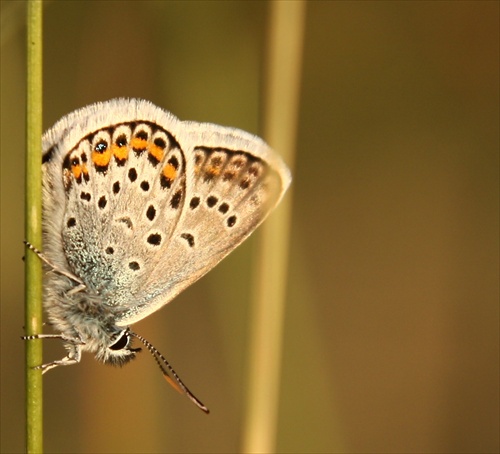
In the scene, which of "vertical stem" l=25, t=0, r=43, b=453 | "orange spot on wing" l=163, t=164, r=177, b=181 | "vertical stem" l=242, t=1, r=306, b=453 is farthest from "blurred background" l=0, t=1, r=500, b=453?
"vertical stem" l=25, t=0, r=43, b=453

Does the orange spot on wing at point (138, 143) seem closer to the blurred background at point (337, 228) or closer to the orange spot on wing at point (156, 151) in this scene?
the orange spot on wing at point (156, 151)

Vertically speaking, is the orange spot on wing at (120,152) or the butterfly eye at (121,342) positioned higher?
the orange spot on wing at (120,152)

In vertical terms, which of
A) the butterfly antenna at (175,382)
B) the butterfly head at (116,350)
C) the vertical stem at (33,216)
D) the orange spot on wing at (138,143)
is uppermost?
the orange spot on wing at (138,143)

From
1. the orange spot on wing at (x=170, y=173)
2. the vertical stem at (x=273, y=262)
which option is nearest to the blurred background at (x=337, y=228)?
the vertical stem at (x=273, y=262)

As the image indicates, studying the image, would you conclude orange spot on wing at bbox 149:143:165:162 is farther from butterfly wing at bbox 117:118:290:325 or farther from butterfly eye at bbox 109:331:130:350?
butterfly eye at bbox 109:331:130:350

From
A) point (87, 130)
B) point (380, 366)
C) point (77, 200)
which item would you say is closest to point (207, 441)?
point (380, 366)

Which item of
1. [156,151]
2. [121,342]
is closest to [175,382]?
[121,342]
